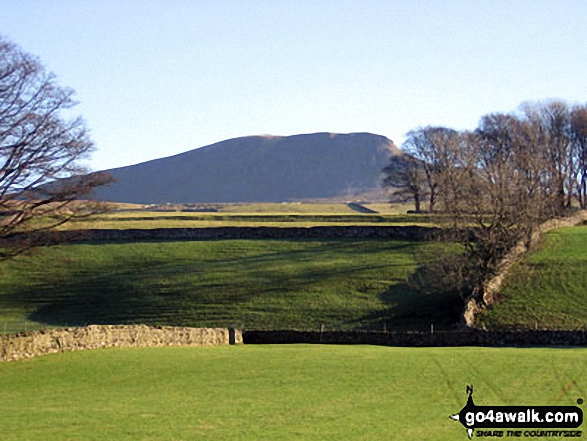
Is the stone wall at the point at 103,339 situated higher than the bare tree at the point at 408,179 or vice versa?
the bare tree at the point at 408,179

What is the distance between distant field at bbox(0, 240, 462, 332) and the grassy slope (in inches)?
126

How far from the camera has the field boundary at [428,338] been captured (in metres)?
36.4

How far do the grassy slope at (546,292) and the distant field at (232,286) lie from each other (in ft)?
10.5

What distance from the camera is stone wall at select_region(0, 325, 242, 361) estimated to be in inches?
1080

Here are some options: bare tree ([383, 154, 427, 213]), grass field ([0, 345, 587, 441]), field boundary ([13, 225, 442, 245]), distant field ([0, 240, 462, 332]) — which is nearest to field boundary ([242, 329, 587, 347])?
distant field ([0, 240, 462, 332])

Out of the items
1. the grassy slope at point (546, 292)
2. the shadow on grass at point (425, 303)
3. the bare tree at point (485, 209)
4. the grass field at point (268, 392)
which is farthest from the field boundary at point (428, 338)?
the bare tree at point (485, 209)

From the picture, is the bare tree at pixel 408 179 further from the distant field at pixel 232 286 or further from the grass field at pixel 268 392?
the grass field at pixel 268 392

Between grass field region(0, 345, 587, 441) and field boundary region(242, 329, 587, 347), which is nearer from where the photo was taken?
grass field region(0, 345, 587, 441)

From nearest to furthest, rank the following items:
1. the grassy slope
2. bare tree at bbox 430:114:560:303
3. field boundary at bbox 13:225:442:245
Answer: the grassy slope → bare tree at bbox 430:114:560:303 → field boundary at bbox 13:225:442:245

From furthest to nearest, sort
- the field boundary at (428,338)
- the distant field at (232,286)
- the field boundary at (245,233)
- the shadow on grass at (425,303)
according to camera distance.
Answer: the field boundary at (245,233)
the distant field at (232,286)
the shadow on grass at (425,303)
the field boundary at (428,338)

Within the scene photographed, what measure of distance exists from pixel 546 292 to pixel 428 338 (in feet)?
45.8

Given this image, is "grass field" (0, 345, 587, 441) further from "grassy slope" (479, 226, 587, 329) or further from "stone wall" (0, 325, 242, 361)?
"grassy slope" (479, 226, 587, 329)

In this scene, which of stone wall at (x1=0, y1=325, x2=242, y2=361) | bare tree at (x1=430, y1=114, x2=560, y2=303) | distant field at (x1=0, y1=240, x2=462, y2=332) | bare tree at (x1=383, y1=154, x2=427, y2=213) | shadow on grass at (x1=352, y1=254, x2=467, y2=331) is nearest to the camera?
stone wall at (x1=0, y1=325, x2=242, y2=361)

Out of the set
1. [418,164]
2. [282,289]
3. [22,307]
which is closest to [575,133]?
[418,164]
